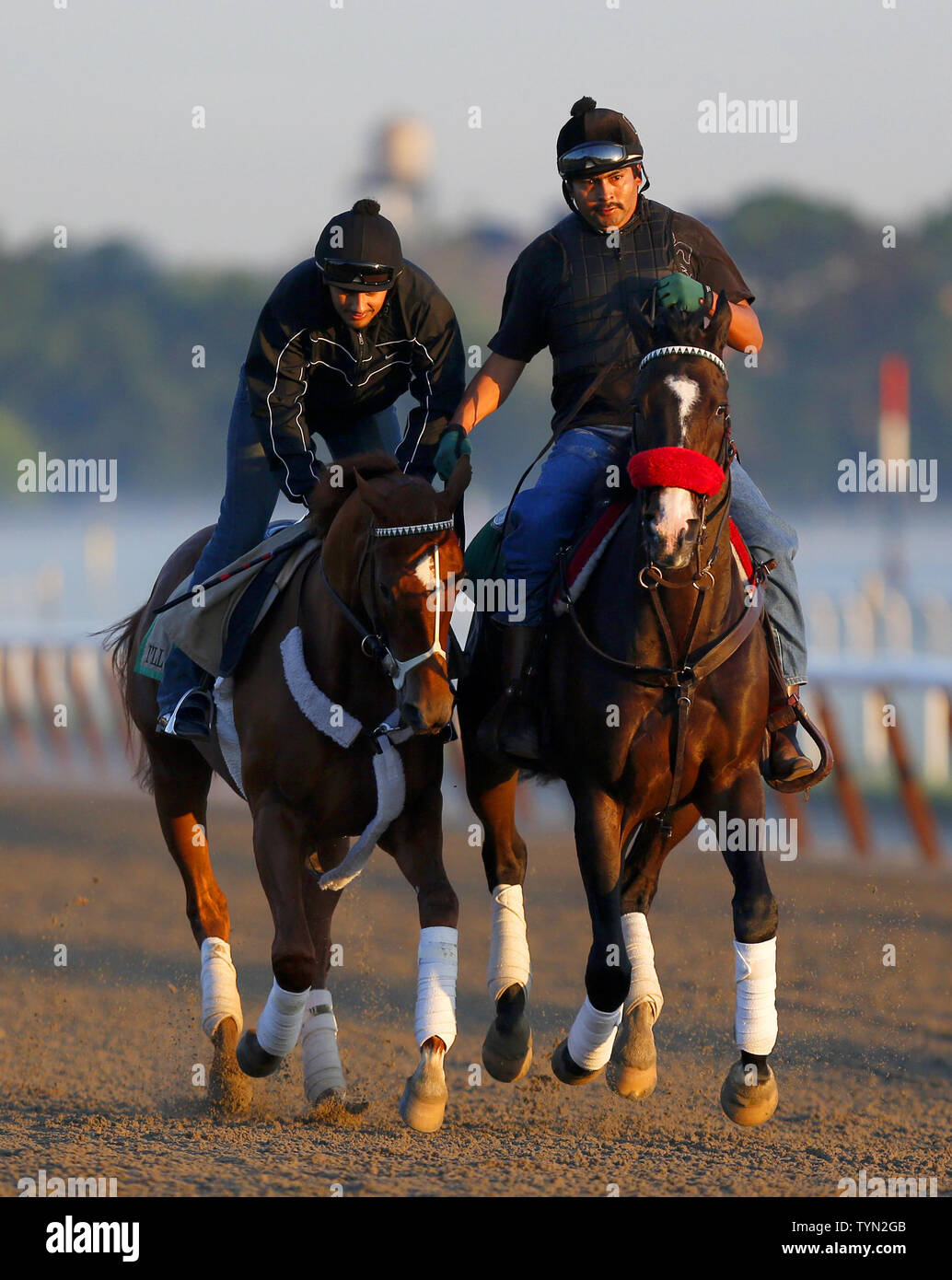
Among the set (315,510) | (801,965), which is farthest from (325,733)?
(801,965)

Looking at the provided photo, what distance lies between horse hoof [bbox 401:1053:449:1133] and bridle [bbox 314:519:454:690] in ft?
3.47

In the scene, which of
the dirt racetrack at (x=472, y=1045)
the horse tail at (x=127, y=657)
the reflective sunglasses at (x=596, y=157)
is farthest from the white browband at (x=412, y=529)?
the horse tail at (x=127, y=657)

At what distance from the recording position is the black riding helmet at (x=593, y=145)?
606 centimetres

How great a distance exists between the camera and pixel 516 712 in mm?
6023

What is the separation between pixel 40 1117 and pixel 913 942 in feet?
15.5

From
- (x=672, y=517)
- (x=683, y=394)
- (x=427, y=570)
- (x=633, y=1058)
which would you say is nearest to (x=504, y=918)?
(x=633, y=1058)

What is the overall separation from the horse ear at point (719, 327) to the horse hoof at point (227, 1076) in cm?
282

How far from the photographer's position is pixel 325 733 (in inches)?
229

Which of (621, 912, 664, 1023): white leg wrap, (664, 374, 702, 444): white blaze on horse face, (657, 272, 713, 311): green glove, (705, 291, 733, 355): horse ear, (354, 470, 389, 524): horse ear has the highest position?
(657, 272, 713, 311): green glove

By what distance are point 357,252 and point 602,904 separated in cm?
197

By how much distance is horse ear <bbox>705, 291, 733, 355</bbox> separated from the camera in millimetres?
5359

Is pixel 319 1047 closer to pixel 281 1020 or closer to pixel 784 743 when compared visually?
pixel 281 1020

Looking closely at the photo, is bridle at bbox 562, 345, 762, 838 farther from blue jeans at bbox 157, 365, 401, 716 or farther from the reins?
blue jeans at bbox 157, 365, 401, 716

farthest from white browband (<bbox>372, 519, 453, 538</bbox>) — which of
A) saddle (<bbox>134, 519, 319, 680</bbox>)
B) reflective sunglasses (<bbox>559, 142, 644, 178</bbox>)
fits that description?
reflective sunglasses (<bbox>559, 142, 644, 178</bbox>)
